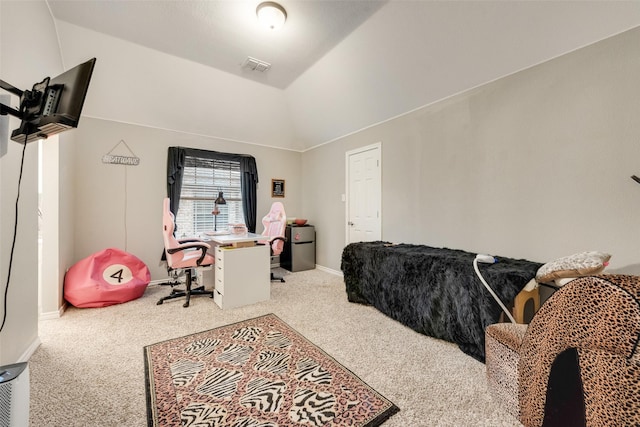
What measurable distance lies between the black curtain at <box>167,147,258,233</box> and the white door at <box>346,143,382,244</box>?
1799mm

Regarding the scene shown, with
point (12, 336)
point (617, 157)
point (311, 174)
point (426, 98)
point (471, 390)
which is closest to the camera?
point (471, 390)

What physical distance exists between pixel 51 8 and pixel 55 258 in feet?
8.28

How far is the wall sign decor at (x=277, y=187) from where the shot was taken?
16.6ft

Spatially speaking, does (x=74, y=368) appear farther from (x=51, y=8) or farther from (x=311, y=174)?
(x=311, y=174)

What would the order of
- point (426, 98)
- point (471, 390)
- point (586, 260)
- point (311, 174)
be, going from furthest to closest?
1. point (311, 174)
2. point (426, 98)
3. point (471, 390)
4. point (586, 260)

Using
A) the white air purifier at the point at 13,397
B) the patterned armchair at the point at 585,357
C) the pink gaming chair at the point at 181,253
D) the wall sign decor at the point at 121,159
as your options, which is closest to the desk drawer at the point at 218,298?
the pink gaming chair at the point at 181,253

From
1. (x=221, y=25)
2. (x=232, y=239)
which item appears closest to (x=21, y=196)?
(x=232, y=239)

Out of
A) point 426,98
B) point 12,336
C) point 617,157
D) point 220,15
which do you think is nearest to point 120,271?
point 12,336

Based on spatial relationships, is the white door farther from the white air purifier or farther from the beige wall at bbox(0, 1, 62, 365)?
the beige wall at bbox(0, 1, 62, 365)

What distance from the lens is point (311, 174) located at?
5.15 meters

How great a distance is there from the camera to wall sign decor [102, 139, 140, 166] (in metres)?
3.54

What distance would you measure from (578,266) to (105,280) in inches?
172

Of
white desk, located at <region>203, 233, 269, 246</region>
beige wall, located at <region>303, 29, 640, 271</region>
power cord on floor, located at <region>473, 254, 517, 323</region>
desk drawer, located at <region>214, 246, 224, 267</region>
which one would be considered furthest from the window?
power cord on floor, located at <region>473, 254, 517, 323</region>

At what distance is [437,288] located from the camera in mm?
2262
